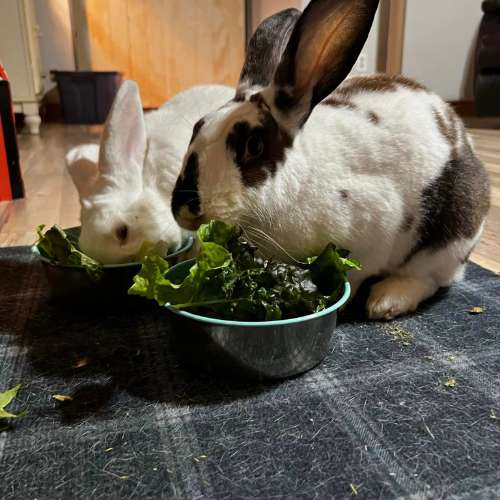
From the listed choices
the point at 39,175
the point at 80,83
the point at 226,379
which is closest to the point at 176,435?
the point at 226,379

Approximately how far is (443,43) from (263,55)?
3407 mm

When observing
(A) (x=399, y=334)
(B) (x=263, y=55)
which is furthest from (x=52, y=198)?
(A) (x=399, y=334)

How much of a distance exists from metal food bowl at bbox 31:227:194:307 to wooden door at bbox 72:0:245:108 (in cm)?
376

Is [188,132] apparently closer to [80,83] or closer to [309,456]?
[309,456]

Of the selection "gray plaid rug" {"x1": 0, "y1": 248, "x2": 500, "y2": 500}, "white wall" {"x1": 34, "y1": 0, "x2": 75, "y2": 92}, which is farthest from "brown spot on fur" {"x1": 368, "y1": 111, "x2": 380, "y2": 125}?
"white wall" {"x1": 34, "y1": 0, "x2": 75, "y2": 92}

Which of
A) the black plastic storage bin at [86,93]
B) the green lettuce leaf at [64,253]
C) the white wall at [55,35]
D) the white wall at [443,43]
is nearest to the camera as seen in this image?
the green lettuce leaf at [64,253]

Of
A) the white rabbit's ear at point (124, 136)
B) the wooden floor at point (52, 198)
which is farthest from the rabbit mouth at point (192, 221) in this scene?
the wooden floor at point (52, 198)

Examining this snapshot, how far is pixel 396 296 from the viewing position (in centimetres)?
107

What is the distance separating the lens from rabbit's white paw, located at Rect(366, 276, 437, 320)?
1057mm

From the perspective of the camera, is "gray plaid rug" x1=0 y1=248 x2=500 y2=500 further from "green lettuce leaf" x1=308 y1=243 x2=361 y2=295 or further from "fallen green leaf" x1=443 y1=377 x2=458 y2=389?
"green lettuce leaf" x1=308 y1=243 x2=361 y2=295

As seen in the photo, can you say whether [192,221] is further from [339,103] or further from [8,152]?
[8,152]

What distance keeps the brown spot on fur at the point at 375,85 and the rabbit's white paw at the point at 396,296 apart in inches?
14.6

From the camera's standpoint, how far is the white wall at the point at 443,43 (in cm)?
380

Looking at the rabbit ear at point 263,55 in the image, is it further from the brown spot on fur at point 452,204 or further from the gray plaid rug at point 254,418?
the gray plaid rug at point 254,418
